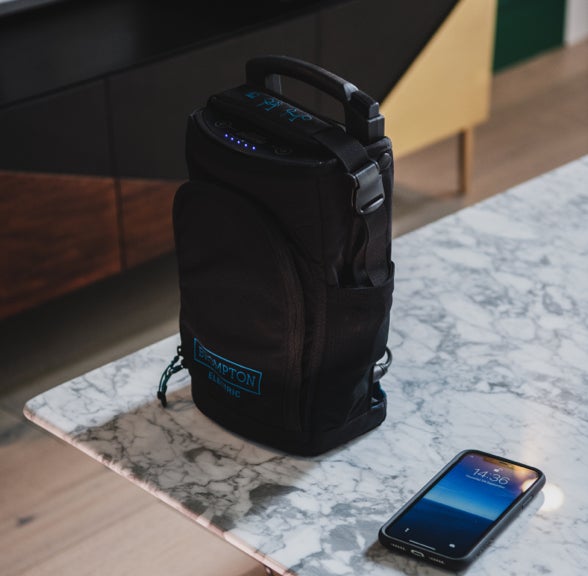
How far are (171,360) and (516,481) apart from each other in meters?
0.46

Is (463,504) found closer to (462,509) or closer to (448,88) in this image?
(462,509)

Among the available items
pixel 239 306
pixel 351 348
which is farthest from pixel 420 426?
pixel 239 306

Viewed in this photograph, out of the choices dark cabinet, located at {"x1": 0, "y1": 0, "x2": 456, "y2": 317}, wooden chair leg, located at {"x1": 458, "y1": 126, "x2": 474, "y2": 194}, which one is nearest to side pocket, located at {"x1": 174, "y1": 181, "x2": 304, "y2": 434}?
dark cabinet, located at {"x1": 0, "y1": 0, "x2": 456, "y2": 317}

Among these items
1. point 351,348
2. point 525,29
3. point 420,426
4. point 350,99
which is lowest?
point 525,29

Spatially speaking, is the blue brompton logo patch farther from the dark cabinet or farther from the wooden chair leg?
the wooden chair leg

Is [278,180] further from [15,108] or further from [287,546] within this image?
[15,108]

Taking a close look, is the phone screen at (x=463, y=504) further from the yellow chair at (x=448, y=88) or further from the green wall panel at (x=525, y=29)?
the green wall panel at (x=525, y=29)

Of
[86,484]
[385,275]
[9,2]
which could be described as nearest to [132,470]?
[385,275]

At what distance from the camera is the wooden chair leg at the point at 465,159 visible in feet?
11.9

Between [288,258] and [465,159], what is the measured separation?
8.68 feet

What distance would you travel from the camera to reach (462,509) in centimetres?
107

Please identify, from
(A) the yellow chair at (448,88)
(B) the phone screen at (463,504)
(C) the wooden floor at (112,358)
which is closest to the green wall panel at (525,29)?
(C) the wooden floor at (112,358)

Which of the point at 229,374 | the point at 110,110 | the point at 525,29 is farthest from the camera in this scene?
the point at 525,29

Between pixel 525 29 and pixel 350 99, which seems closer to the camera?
pixel 350 99
